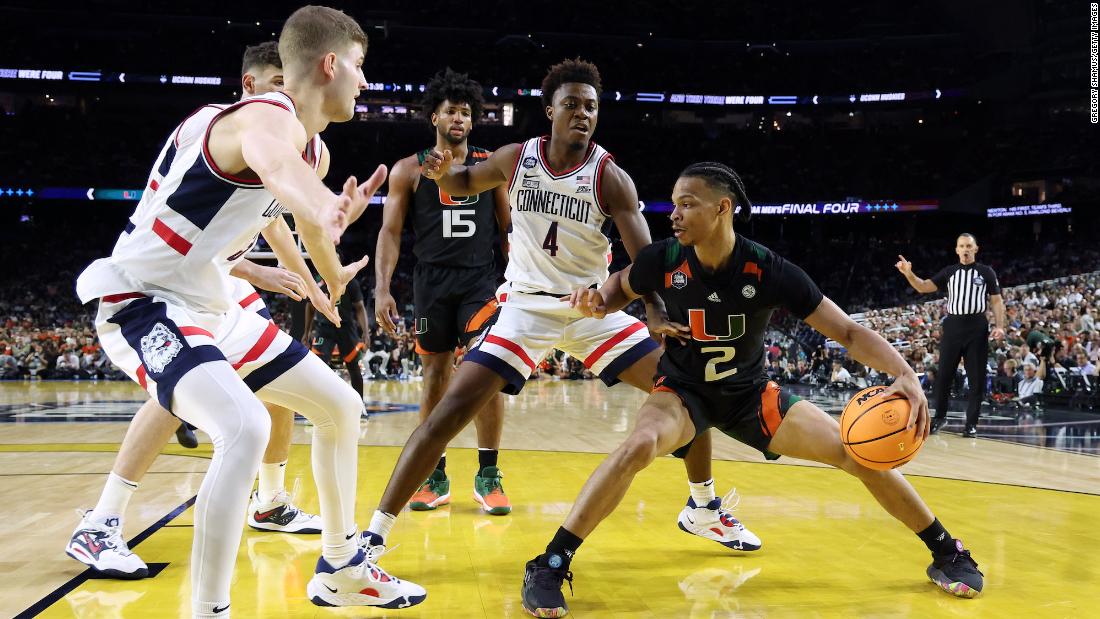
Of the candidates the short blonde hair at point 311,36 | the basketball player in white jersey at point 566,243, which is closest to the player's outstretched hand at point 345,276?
the short blonde hair at point 311,36

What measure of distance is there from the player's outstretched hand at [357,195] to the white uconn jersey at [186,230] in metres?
0.57

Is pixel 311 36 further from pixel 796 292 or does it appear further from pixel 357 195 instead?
pixel 796 292

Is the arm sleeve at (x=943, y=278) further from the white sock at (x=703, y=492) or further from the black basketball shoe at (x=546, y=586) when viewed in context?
the black basketball shoe at (x=546, y=586)

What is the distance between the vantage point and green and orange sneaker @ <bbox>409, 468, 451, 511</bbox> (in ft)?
16.1

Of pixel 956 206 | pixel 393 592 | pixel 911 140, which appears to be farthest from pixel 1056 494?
pixel 911 140

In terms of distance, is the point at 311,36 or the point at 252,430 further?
the point at 311,36

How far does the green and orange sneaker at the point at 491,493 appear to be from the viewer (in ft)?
A: 15.6

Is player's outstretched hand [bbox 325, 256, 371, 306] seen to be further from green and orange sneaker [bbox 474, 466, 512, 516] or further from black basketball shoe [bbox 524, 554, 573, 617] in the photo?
green and orange sneaker [bbox 474, 466, 512, 516]

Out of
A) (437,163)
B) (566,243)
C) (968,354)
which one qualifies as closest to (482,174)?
(437,163)

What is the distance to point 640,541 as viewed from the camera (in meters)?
4.16

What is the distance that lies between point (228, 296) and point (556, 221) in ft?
6.33

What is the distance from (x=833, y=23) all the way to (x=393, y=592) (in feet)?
124

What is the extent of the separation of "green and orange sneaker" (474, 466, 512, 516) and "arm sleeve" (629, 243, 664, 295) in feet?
5.56

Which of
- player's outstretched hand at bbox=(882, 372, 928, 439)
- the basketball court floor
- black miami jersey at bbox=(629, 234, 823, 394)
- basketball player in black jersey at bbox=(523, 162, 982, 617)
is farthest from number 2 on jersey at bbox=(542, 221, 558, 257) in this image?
player's outstretched hand at bbox=(882, 372, 928, 439)
